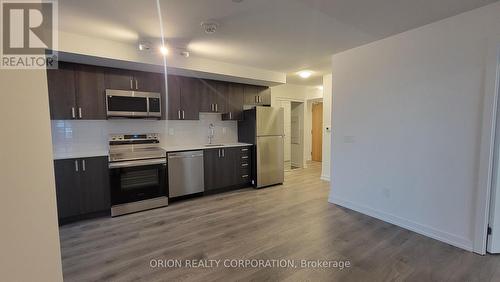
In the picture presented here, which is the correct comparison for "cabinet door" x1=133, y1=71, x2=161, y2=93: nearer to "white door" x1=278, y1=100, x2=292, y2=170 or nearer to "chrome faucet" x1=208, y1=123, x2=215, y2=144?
"chrome faucet" x1=208, y1=123, x2=215, y2=144

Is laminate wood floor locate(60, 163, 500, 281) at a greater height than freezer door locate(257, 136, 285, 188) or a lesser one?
lesser

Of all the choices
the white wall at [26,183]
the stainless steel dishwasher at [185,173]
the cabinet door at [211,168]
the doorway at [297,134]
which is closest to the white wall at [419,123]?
the cabinet door at [211,168]

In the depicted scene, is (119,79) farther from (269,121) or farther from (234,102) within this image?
(269,121)

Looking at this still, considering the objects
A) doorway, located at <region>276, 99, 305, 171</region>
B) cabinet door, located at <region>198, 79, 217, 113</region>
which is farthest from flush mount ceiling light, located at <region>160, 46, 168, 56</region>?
doorway, located at <region>276, 99, 305, 171</region>

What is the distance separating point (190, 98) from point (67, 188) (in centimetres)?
227

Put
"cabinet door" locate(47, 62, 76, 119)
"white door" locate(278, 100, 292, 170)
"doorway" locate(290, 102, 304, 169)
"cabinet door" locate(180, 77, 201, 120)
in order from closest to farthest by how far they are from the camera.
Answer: "cabinet door" locate(47, 62, 76, 119) → "cabinet door" locate(180, 77, 201, 120) → "white door" locate(278, 100, 292, 170) → "doorway" locate(290, 102, 304, 169)

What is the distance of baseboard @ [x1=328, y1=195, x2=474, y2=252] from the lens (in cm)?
245

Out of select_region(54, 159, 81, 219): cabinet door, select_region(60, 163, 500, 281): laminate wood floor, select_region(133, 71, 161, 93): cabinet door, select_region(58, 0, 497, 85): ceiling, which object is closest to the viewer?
select_region(60, 163, 500, 281): laminate wood floor

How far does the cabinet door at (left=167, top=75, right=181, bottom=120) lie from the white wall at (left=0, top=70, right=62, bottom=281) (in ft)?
10.2

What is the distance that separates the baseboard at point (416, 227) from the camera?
8.02 ft

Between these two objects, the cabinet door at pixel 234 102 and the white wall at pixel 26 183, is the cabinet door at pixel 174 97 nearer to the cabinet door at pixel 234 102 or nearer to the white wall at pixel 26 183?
the cabinet door at pixel 234 102

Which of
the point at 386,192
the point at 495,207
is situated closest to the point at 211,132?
the point at 386,192

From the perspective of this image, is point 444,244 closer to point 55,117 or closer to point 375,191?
point 375,191

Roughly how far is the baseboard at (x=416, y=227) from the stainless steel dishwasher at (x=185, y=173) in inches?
96.2
